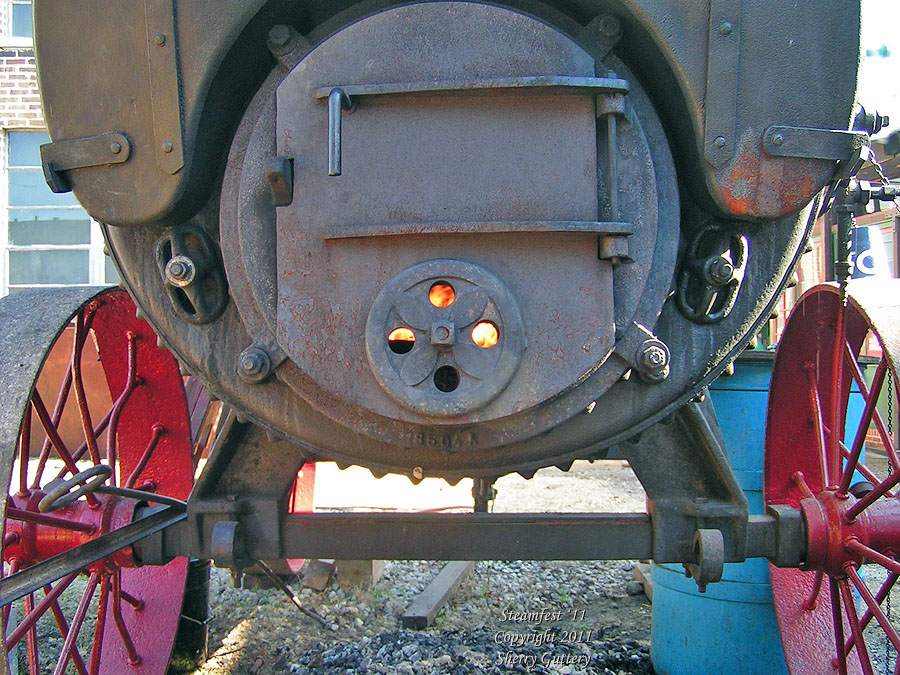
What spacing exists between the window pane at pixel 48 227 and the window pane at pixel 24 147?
500 mm

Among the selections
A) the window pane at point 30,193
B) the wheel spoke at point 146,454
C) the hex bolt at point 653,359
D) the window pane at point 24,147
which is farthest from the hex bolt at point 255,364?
the window pane at point 24,147

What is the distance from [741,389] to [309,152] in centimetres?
202

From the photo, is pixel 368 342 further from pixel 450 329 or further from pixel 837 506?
pixel 837 506

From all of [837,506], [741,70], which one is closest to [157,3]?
[741,70]

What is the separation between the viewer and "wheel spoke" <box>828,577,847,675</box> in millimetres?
2344

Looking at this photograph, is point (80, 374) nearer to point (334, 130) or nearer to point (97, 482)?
point (97, 482)

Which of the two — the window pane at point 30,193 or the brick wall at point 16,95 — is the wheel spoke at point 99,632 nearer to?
the window pane at point 30,193

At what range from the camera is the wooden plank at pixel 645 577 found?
3.85 meters

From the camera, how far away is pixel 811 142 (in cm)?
162

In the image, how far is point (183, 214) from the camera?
5.90ft

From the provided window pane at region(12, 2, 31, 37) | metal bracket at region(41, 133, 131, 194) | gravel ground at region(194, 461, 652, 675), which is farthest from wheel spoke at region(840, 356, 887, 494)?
window pane at region(12, 2, 31, 37)

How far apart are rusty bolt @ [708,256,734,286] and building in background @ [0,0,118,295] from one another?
761 centimetres

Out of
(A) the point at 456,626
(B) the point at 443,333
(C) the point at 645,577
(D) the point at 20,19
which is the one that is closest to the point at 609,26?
(B) the point at 443,333

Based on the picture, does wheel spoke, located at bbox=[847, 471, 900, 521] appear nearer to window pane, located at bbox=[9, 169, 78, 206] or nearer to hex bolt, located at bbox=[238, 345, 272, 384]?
hex bolt, located at bbox=[238, 345, 272, 384]
